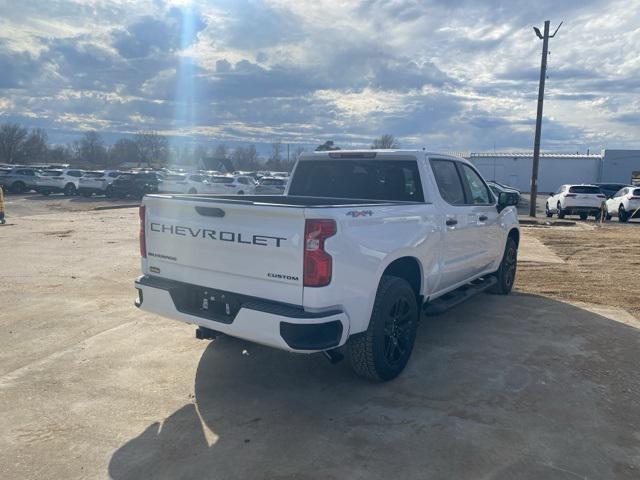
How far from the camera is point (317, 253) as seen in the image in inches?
145

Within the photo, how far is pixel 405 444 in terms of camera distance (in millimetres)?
3572

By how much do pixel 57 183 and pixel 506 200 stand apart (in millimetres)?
34329

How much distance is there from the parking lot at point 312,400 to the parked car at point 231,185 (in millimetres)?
24148

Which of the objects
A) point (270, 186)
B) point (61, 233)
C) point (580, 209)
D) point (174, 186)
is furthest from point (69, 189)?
point (580, 209)

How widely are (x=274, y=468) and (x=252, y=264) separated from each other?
1.43 meters

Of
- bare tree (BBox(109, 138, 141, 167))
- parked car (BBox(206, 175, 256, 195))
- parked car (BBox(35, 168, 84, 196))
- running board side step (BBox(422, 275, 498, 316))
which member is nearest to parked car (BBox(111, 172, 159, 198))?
parked car (BBox(35, 168, 84, 196))

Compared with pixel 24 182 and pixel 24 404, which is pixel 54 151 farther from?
pixel 24 404

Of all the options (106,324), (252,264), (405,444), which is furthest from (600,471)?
(106,324)

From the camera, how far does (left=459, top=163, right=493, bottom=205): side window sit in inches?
249

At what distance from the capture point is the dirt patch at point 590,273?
7898 mm

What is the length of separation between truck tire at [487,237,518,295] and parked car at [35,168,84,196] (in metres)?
32.8

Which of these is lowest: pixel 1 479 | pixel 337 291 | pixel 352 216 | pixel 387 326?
pixel 1 479

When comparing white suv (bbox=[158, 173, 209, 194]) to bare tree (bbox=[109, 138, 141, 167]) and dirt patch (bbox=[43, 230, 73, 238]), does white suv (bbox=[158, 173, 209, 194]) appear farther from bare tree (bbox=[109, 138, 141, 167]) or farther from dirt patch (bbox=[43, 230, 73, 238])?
bare tree (bbox=[109, 138, 141, 167])

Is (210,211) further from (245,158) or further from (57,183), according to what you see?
(245,158)
